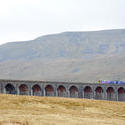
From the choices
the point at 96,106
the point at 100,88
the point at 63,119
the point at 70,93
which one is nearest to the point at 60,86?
the point at 70,93

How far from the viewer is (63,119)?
35875 mm

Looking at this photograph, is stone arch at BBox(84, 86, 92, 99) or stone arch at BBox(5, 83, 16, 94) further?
stone arch at BBox(84, 86, 92, 99)

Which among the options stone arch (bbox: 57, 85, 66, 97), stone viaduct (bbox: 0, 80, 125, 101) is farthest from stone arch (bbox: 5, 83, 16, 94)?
stone arch (bbox: 57, 85, 66, 97)

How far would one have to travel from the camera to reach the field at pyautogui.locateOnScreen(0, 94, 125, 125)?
34594 mm

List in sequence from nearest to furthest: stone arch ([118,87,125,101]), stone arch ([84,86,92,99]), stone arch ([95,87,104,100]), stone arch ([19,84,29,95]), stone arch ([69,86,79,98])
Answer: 1. stone arch ([19,84,29,95])
2. stone arch ([69,86,79,98])
3. stone arch ([84,86,92,99])
4. stone arch ([95,87,104,100])
5. stone arch ([118,87,125,101])

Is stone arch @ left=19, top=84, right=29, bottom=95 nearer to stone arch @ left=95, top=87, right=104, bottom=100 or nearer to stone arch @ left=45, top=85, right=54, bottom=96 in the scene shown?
stone arch @ left=45, top=85, right=54, bottom=96

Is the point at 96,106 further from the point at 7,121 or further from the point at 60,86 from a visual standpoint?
the point at 60,86

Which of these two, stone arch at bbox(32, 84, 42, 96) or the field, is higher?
stone arch at bbox(32, 84, 42, 96)

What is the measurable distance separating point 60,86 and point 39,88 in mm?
7859

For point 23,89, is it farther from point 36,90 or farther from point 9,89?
point 9,89

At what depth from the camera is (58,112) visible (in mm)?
43750

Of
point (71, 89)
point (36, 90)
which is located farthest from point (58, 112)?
point (71, 89)

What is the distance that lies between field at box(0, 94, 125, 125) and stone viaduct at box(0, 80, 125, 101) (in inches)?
1524

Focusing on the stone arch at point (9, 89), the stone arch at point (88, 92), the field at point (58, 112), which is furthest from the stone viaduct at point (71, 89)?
the field at point (58, 112)
